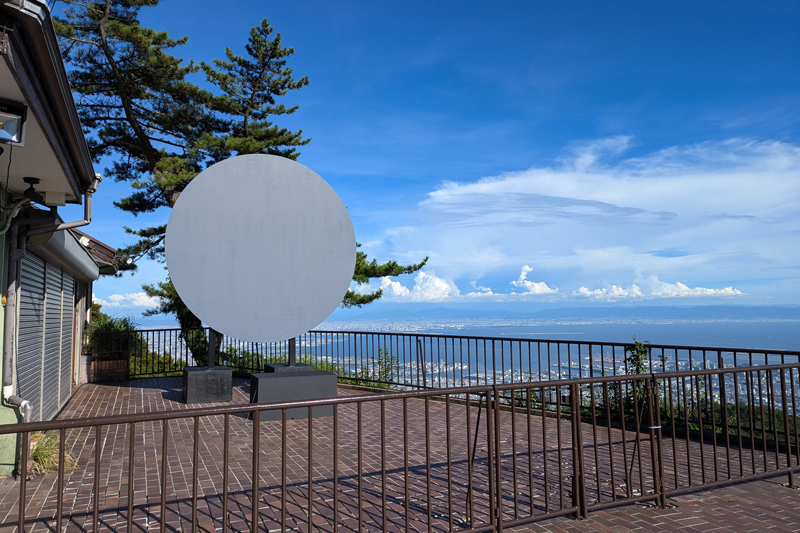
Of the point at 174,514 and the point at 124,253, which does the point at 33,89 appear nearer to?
the point at 174,514

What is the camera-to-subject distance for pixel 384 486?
3340mm

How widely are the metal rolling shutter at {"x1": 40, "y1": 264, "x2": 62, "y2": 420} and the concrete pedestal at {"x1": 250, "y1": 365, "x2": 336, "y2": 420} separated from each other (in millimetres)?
2972

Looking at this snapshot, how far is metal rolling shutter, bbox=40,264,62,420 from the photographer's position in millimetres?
7723

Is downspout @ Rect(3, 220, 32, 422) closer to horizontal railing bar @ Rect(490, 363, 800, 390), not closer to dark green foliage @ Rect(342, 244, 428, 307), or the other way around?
horizontal railing bar @ Rect(490, 363, 800, 390)

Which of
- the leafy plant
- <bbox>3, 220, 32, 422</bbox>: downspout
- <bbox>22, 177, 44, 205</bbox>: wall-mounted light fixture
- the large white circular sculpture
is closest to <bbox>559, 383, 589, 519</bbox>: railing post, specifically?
the large white circular sculpture

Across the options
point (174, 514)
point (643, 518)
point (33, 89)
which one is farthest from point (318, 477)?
point (33, 89)

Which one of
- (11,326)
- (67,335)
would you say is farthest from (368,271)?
(11,326)

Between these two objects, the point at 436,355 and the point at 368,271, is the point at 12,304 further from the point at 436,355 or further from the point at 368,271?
the point at 368,271

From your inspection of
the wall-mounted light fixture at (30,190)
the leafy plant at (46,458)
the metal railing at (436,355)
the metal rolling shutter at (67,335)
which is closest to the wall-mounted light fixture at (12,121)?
the wall-mounted light fixture at (30,190)

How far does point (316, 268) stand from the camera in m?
7.45

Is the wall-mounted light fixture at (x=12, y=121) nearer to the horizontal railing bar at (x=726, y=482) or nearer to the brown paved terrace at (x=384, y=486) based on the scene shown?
the brown paved terrace at (x=384, y=486)

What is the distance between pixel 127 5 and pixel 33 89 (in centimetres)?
1462

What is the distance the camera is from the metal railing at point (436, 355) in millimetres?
7328

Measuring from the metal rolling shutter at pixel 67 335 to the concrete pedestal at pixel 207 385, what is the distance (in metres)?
2.11
